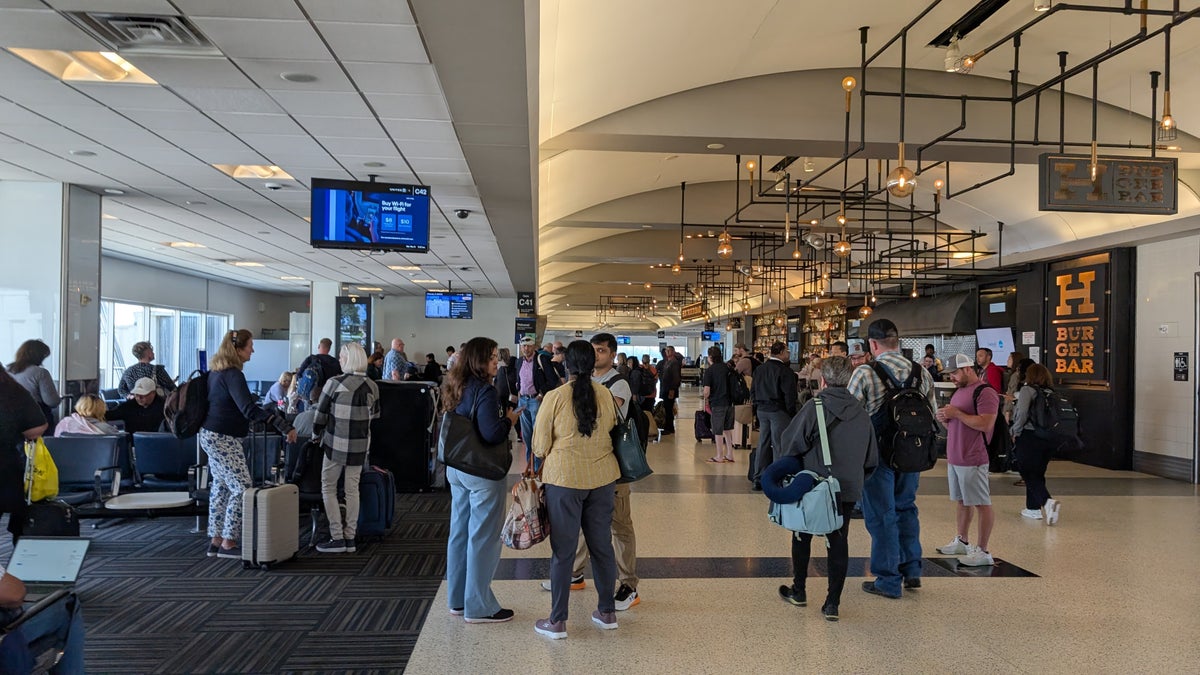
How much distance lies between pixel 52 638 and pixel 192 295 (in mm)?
19864

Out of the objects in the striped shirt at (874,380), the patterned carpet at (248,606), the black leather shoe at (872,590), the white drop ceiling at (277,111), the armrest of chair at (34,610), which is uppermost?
the white drop ceiling at (277,111)

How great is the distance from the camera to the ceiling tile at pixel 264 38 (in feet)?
13.7

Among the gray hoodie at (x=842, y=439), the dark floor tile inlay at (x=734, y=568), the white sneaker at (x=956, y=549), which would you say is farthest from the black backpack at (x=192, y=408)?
the white sneaker at (x=956, y=549)

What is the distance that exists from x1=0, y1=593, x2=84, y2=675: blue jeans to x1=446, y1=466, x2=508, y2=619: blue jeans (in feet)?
5.57

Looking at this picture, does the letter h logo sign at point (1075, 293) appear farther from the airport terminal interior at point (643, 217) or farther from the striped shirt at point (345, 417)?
the striped shirt at point (345, 417)

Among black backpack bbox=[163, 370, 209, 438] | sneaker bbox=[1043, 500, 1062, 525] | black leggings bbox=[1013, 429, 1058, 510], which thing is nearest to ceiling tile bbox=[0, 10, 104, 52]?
black backpack bbox=[163, 370, 209, 438]

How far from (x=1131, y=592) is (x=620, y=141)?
5.53 metres

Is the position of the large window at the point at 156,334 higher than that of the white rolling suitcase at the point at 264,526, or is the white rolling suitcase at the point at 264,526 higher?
the large window at the point at 156,334

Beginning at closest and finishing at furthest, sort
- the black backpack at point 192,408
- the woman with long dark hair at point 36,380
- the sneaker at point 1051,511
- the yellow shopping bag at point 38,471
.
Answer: the yellow shopping bag at point 38,471 < the black backpack at point 192,408 < the woman with long dark hair at point 36,380 < the sneaker at point 1051,511

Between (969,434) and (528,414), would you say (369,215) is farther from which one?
(969,434)

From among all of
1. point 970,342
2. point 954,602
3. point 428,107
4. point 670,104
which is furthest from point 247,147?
point 970,342

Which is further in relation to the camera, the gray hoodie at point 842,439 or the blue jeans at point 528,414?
the blue jeans at point 528,414

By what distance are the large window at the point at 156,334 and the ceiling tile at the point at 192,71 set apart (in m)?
11.7

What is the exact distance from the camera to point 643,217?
13.3 meters
